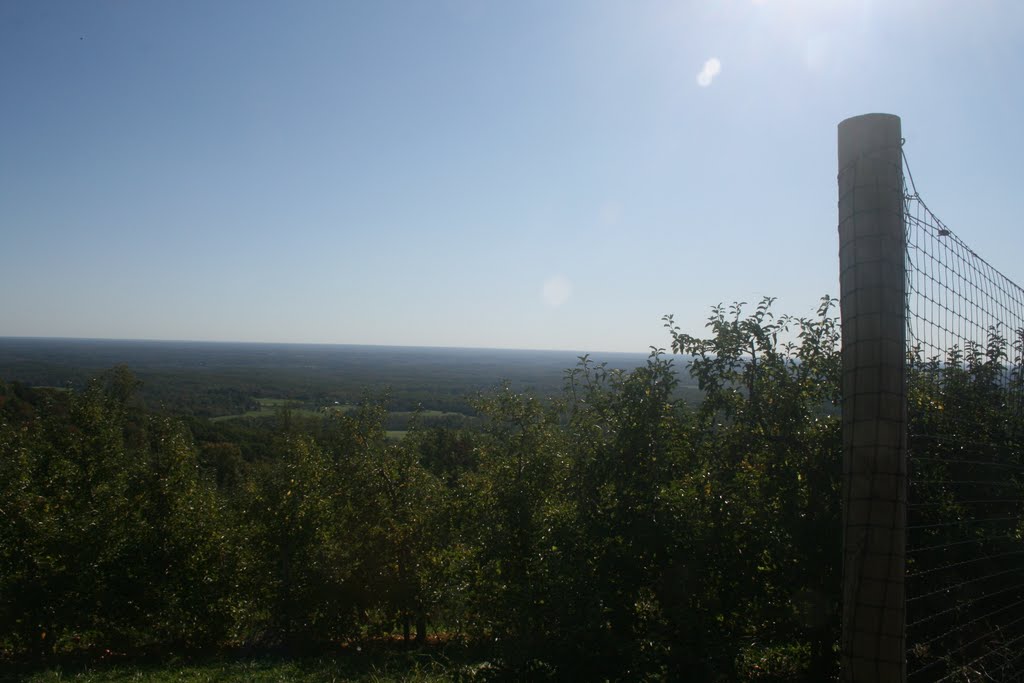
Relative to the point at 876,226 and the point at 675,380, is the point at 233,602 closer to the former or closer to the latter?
the point at 675,380

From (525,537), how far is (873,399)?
14.4 ft

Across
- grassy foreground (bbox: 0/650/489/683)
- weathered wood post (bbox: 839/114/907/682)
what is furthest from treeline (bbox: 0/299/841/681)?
weathered wood post (bbox: 839/114/907/682)

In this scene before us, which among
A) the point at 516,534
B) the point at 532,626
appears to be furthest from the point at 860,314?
the point at 516,534

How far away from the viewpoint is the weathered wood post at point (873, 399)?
237 cm

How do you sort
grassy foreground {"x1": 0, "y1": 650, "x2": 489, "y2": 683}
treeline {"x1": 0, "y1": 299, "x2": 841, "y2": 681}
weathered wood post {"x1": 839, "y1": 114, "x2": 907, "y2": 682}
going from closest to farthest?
weathered wood post {"x1": 839, "y1": 114, "x2": 907, "y2": 682}
treeline {"x1": 0, "y1": 299, "x2": 841, "y2": 681}
grassy foreground {"x1": 0, "y1": 650, "x2": 489, "y2": 683}

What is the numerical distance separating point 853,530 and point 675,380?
11.1ft

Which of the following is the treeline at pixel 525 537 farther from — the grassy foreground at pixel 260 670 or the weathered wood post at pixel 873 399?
the weathered wood post at pixel 873 399

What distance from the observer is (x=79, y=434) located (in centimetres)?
1380

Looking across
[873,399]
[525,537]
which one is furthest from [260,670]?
[873,399]

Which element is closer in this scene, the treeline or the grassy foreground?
the treeline

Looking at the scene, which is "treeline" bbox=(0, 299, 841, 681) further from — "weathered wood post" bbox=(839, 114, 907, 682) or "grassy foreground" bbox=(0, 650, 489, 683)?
"weathered wood post" bbox=(839, 114, 907, 682)

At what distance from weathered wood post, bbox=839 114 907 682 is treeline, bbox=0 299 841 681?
2.55m

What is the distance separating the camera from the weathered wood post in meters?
2.37

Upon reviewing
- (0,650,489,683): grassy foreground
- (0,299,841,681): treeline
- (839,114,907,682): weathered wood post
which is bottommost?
(0,650,489,683): grassy foreground
